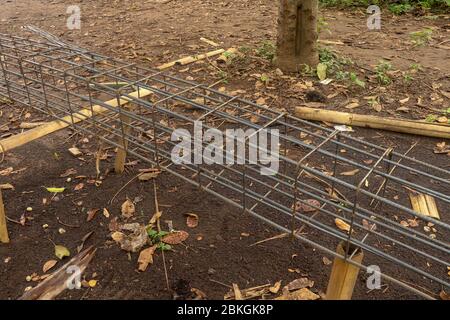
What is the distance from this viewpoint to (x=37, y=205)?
10.1 feet

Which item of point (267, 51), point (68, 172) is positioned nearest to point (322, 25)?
point (267, 51)

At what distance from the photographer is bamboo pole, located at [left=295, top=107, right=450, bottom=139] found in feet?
12.1

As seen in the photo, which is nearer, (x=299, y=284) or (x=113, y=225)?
(x=299, y=284)

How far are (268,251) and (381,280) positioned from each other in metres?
0.68

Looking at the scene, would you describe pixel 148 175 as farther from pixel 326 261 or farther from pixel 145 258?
pixel 326 261

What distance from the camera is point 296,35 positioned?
5.01 metres

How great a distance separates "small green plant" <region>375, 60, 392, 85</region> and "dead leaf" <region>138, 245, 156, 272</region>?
3545 mm

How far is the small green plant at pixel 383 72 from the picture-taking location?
482cm

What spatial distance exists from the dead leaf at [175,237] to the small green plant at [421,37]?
5.35 m

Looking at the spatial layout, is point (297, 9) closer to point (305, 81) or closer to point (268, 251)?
point (305, 81)

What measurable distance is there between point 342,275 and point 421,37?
6157 mm

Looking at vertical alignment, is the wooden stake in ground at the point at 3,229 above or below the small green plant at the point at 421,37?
below

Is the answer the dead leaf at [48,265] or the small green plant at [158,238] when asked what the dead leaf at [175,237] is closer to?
the small green plant at [158,238]

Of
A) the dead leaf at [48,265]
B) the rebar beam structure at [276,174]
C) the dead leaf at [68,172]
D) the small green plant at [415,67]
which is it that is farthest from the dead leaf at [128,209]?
the small green plant at [415,67]
